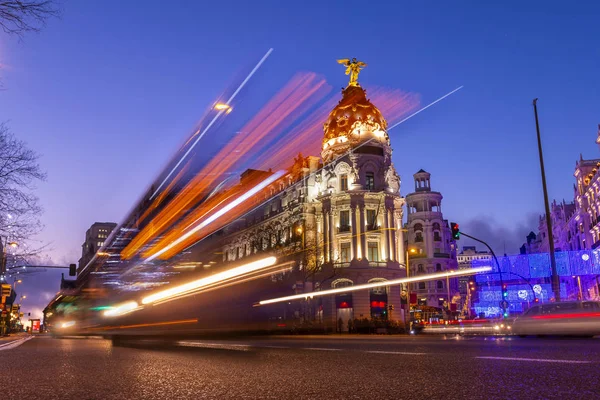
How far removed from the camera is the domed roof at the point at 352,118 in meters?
64.8

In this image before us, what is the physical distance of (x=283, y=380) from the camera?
5.26 m

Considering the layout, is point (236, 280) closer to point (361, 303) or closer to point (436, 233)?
point (361, 303)

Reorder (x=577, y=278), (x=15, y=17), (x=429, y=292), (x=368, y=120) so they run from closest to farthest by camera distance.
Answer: (x=15, y=17)
(x=577, y=278)
(x=368, y=120)
(x=429, y=292)

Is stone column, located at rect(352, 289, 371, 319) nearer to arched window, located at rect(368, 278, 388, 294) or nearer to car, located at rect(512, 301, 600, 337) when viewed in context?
arched window, located at rect(368, 278, 388, 294)

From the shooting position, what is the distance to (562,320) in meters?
18.6

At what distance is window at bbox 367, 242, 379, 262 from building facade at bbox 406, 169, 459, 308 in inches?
1286

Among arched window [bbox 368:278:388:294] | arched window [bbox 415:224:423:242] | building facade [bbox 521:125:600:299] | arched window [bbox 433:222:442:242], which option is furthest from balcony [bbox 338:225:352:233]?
arched window [bbox 433:222:442:242]

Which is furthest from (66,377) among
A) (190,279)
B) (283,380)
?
(190,279)

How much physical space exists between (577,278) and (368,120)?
101 ft

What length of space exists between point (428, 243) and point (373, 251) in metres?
35.7

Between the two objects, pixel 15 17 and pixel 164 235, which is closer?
pixel 15 17

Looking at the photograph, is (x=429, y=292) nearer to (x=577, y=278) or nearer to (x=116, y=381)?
(x=577, y=278)

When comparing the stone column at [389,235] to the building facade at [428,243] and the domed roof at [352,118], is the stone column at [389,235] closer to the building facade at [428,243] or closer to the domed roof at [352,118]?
the domed roof at [352,118]

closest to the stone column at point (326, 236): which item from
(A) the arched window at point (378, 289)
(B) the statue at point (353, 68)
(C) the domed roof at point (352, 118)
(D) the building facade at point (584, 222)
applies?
(A) the arched window at point (378, 289)
